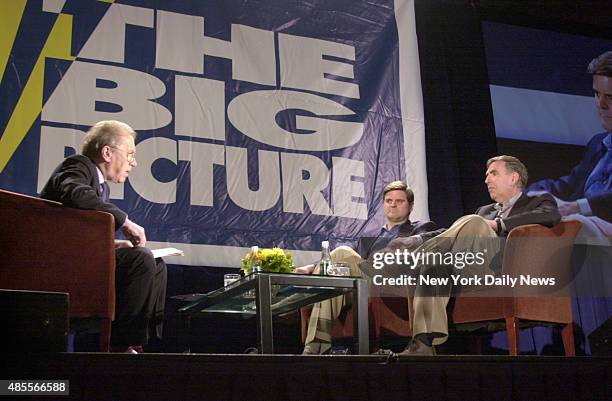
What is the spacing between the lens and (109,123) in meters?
3.31

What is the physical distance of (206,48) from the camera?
4.26 metres

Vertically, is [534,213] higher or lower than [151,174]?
lower

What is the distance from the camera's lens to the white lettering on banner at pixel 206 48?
4180 mm

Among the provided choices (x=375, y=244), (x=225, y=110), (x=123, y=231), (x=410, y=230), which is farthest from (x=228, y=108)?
(x=123, y=231)

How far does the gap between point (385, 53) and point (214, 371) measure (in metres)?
3.11

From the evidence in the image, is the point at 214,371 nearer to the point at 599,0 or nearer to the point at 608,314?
the point at 608,314

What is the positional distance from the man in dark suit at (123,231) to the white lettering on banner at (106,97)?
67cm

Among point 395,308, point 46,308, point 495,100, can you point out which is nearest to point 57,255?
point 46,308

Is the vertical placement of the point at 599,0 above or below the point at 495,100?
above

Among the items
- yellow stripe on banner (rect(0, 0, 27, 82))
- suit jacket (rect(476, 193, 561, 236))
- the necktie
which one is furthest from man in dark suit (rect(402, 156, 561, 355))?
yellow stripe on banner (rect(0, 0, 27, 82))

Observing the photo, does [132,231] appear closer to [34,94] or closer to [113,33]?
[34,94]

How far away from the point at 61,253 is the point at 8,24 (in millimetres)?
1699

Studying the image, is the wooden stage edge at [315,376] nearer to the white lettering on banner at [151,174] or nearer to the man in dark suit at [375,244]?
the man in dark suit at [375,244]

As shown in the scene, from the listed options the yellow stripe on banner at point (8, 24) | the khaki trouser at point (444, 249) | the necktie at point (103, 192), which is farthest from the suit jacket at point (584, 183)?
the yellow stripe on banner at point (8, 24)
